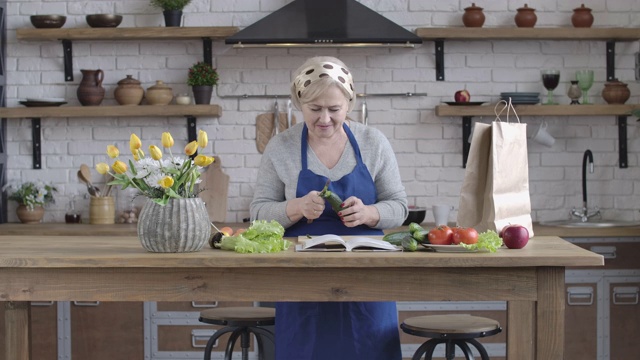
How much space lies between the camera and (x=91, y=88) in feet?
18.2

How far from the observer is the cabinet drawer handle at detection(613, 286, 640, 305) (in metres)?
5.12

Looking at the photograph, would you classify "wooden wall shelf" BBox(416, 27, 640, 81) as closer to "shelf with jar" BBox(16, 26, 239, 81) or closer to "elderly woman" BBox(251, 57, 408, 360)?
"shelf with jar" BBox(16, 26, 239, 81)

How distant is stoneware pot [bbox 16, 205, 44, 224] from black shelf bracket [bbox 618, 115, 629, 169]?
3241mm

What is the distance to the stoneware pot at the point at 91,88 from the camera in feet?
18.2

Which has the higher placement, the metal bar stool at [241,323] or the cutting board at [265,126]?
the cutting board at [265,126]

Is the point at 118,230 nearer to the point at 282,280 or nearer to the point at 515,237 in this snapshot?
the point at 282,280

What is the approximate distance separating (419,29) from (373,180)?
212 cm

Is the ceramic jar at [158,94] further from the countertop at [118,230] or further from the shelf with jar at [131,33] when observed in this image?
the countertop at [118,230]

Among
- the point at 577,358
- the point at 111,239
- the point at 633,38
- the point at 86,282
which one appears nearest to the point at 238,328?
the point at 111,239

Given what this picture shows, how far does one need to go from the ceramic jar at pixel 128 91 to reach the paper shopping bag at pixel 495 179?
108 inches

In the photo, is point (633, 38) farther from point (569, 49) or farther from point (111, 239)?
point (111, 239)

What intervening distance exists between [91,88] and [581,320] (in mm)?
2877

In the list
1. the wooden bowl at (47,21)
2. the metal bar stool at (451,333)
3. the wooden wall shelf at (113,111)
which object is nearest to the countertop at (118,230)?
the wooden wall shelf at (113,111)

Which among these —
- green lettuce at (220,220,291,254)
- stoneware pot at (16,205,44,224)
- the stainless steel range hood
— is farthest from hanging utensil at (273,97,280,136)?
green lettuce at (220,220,291,254)
